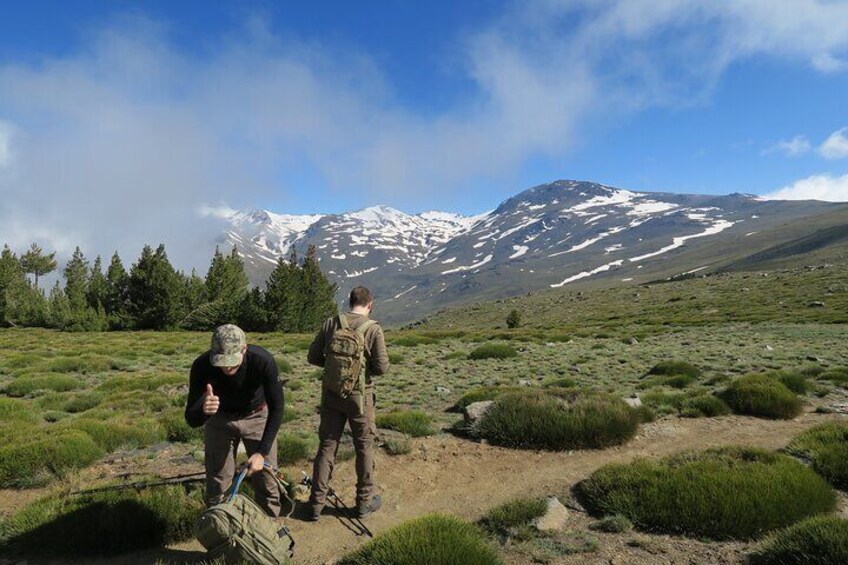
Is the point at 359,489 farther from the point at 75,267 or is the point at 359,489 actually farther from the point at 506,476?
the point at 75,267

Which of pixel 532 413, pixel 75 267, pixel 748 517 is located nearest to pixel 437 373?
pixel 532 413

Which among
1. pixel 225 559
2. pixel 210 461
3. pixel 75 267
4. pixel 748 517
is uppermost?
pixel 75 267

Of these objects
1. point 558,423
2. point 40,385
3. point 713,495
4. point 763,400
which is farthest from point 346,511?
point 40,385

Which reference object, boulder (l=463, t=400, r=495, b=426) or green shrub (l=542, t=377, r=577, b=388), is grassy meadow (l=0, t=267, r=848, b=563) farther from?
boulder (l=463, t=400, r=495, b=426)

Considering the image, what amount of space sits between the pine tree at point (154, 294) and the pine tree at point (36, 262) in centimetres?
5966

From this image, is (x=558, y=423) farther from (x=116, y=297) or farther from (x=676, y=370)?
(x=116, y=297)

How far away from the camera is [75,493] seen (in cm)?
714

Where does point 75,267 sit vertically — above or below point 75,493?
above

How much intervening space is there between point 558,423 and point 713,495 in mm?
3884

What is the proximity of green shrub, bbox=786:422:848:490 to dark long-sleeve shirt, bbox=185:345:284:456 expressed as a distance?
28.0 ft

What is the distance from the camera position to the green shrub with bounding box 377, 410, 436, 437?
11.0m

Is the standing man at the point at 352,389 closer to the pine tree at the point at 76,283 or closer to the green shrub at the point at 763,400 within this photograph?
the green shrub at the point at 763,400

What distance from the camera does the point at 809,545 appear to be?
4.91 meters

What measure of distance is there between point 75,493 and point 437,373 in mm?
15751
